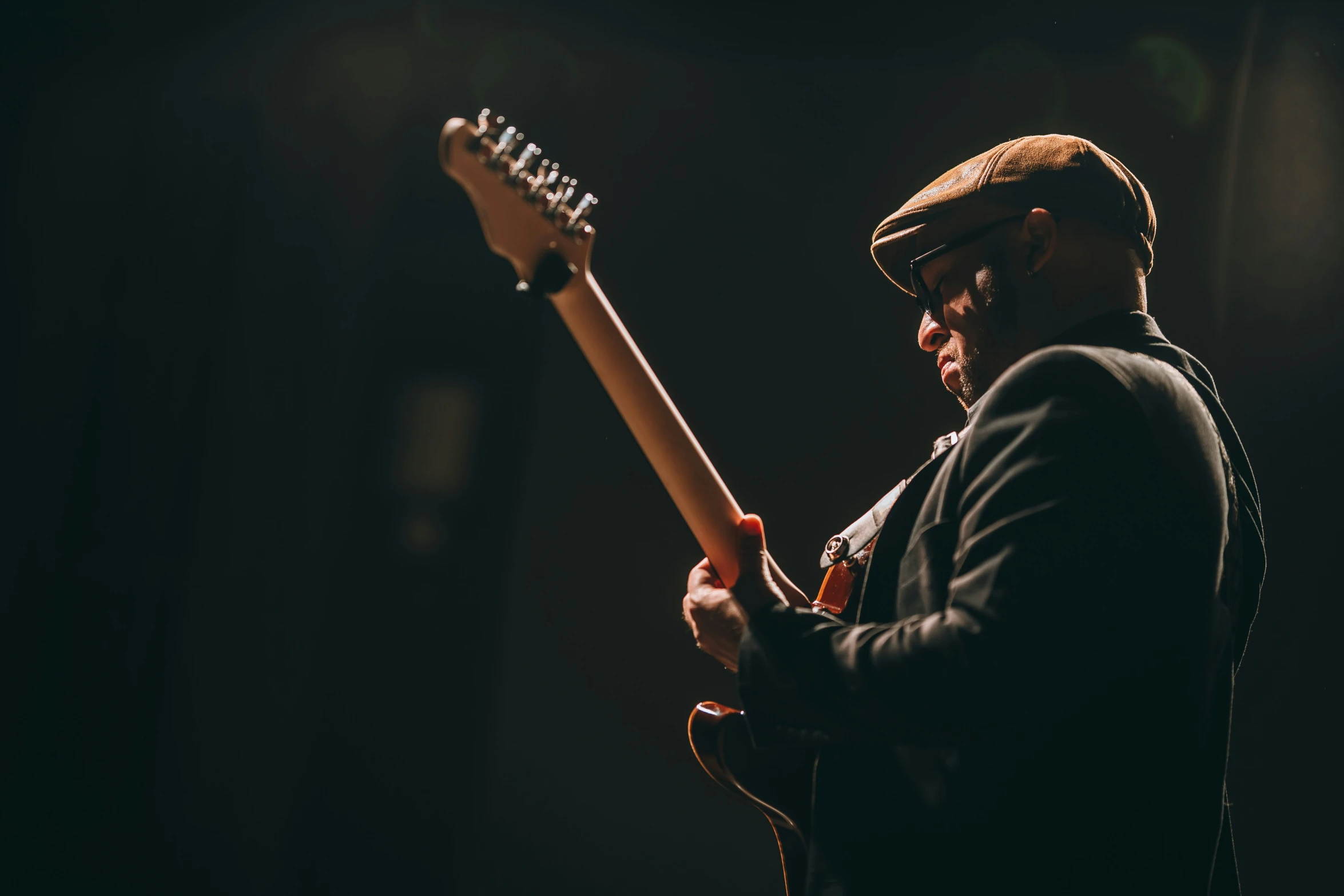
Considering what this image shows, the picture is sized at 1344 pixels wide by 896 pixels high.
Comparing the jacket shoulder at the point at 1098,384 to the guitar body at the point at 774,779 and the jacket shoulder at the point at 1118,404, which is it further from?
the guitar body at the point at 774,779

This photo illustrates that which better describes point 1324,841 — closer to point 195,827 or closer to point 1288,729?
point 1288,729

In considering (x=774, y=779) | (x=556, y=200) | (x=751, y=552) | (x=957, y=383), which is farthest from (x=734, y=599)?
(x=556, y=200)

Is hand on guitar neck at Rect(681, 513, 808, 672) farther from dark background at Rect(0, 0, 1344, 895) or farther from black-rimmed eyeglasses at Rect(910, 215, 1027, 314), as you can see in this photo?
dark background at Rect(0, 0, 1344, 895)

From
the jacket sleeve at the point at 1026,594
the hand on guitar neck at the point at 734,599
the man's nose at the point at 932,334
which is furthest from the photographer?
the man's nose at the point at 932,334

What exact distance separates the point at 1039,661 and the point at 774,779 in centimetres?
55

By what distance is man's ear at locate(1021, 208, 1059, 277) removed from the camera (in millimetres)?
1145

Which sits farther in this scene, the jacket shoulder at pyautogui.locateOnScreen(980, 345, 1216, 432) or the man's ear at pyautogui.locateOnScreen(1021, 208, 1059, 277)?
the man's ear at pyautogui.locateOnScreen(1021, 208, 1059, 277)

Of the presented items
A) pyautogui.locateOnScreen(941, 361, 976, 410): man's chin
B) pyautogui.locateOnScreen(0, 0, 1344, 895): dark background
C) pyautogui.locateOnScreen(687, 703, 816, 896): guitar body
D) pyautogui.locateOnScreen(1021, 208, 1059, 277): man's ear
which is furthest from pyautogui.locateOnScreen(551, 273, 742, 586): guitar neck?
pyautogui.locateOnScreen(0, 0, 1344, 895): dark background

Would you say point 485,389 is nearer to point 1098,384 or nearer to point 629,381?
point 629,381

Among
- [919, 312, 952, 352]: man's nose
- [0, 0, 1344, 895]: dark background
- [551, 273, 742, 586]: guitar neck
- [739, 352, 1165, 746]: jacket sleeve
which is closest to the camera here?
[739, 352, 1165, 746]: jacket sleeve

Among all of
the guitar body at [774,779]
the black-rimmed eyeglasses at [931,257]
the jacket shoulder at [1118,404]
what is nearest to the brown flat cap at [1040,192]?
the black-rimmed eyeglasses at [931,257]

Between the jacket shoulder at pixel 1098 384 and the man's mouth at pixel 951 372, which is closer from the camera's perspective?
the jacket shoulder at pixel 1098 384

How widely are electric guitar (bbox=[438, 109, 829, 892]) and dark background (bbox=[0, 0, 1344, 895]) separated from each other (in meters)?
1.64

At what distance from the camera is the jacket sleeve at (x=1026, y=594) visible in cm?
78
